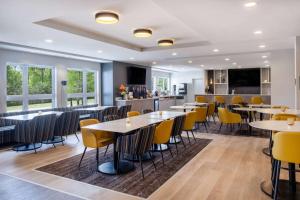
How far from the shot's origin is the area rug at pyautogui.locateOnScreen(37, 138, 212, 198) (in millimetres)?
3240

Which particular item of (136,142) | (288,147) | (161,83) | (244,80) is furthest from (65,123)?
(244,80)

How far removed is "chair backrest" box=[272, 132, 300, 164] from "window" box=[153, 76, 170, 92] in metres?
12.2

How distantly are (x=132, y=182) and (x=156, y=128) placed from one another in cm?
98

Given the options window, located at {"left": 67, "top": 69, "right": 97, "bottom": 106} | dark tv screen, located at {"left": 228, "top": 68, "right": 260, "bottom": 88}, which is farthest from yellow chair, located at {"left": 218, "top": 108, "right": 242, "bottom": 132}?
dark tv screen, located at {"left": 228, "top": 68, "right": 260, "bottom": 88}

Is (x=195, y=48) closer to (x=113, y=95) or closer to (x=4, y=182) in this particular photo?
(x=113, y=95)

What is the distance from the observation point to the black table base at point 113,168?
3.77m

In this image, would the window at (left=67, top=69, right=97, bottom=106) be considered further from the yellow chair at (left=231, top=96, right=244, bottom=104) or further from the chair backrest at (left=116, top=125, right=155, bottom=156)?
the yellow chair at (left=231, top=96, right=244, bottom=104)

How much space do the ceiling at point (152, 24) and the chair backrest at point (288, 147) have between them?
77.4 inches

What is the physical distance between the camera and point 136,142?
3465mm

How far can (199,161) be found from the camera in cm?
436

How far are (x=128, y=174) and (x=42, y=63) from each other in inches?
216

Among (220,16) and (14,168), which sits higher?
(220,16)

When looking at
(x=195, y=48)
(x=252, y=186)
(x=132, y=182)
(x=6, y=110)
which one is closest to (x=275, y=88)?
(x=195, y=48)

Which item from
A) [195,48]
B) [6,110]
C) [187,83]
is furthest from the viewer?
[187,83]
